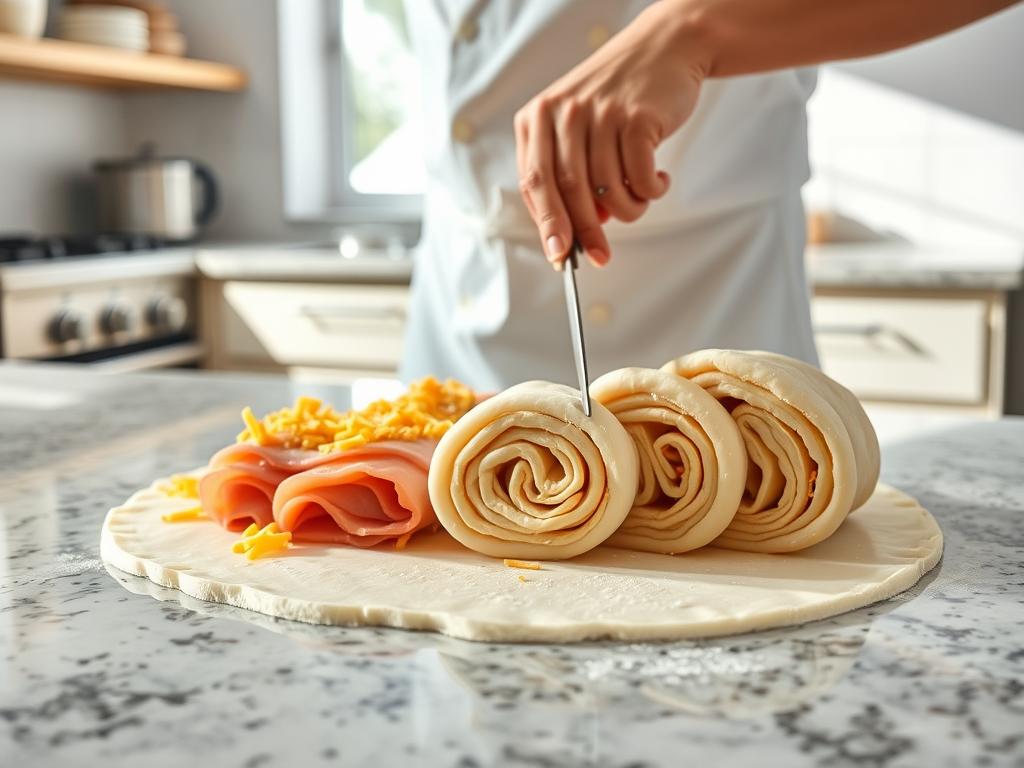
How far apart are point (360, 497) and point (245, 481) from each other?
3.5 inches

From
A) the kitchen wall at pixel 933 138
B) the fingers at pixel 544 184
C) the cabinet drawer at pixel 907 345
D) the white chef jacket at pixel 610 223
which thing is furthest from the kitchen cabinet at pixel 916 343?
the fingers at pixel 544 184

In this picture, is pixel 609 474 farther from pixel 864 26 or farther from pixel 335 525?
pixel 864 26

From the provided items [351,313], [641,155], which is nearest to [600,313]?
[641,155]

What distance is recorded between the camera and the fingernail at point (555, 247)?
870 millimetres

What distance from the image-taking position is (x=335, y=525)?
0.78m

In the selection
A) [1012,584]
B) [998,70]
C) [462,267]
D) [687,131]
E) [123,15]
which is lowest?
[1012,584]

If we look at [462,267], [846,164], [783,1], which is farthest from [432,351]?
[846,164]

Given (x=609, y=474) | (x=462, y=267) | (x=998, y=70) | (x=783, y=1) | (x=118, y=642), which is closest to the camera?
(x=118, y=642)

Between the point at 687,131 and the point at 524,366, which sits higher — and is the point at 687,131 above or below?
above

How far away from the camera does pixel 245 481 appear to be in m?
0.79

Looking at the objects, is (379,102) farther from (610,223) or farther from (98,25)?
(610,223)

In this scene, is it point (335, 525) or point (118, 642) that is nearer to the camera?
point (118, 642)

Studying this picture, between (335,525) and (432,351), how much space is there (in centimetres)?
74

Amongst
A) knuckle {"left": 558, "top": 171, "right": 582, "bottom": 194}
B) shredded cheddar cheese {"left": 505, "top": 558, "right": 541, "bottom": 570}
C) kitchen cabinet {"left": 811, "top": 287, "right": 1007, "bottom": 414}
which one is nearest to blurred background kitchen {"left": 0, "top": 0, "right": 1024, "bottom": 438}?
kitchen cabinet {"left": 811, "top": 287, "right": 1007, "bottom": 414}
